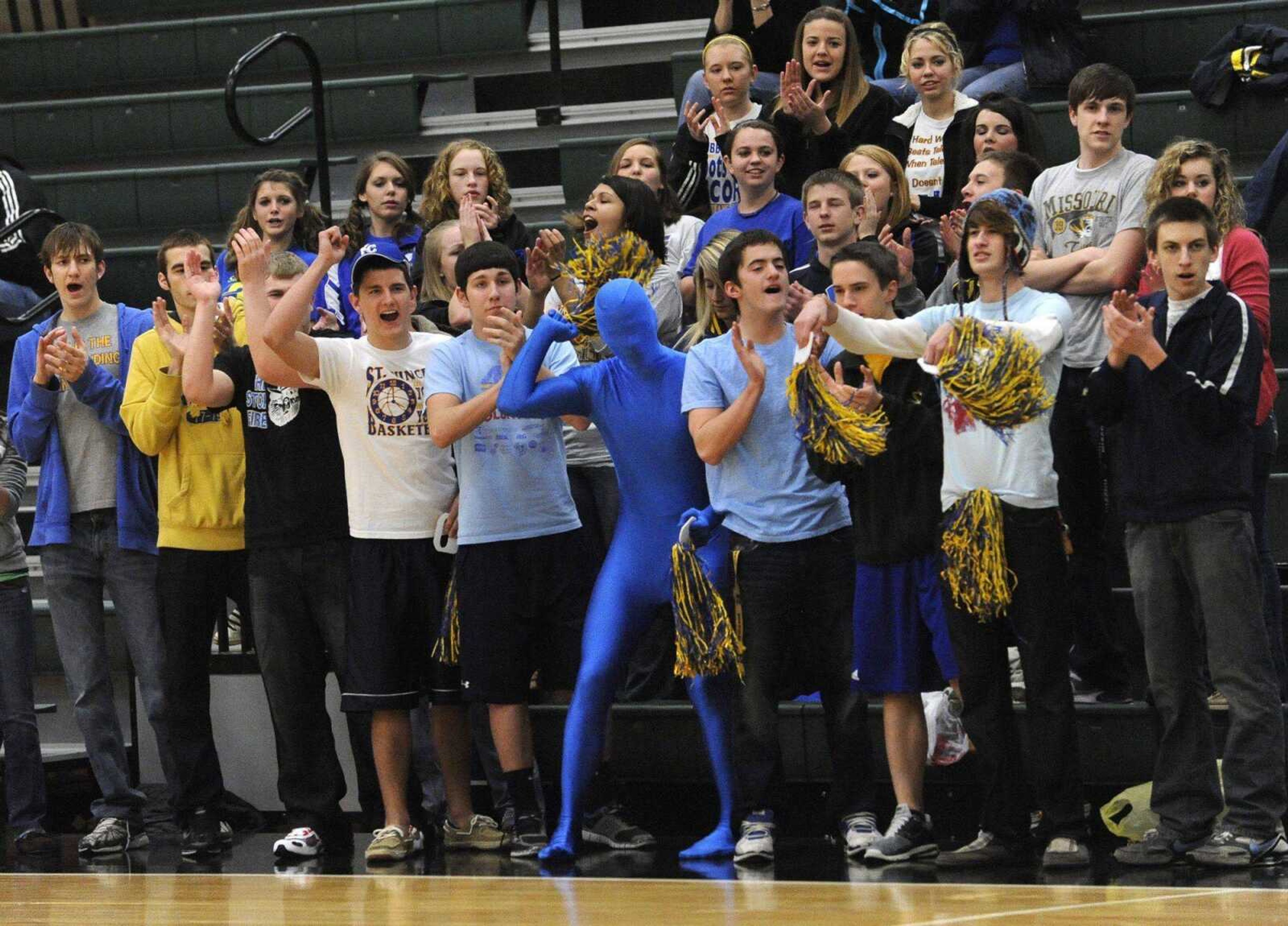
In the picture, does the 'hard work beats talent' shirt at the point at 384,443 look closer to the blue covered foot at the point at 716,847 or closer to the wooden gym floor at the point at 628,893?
the wooden gym floor at the point at 628,893

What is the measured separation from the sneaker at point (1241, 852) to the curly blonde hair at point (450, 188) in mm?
3015

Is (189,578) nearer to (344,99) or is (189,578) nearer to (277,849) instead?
(277,849)

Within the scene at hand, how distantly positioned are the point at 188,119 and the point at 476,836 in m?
5.35

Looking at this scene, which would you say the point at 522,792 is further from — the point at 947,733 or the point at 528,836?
the point at 947,733

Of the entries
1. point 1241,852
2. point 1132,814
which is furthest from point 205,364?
point 1241,852

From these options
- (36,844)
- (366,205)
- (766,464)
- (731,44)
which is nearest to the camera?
(766,464)

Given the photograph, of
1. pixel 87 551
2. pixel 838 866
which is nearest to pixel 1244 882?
pixel 838 866

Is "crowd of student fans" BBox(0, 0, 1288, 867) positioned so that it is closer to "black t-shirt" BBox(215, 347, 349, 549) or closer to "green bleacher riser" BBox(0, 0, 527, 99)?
"black t-shirt" BBox(215, 347, 349, 549)

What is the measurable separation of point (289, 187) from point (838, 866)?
9.36ft

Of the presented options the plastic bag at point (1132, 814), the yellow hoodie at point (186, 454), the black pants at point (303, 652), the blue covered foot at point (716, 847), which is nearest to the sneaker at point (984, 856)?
the plastic bag at point (1132, 814)

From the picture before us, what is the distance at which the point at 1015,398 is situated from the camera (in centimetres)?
447

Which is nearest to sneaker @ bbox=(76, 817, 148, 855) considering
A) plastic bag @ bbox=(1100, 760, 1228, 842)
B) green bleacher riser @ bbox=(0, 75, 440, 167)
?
plastic bag @ bbox=(1100, 760, 1228, 842)

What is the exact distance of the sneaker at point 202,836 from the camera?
17.9 ft

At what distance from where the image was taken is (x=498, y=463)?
5172mm
